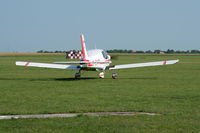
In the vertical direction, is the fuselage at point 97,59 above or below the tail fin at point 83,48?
below

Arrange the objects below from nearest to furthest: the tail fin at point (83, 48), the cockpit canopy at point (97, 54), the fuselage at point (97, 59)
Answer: the fuselage at point (97, 59)
the tail fin at point (83, 48)
the cockpit canopy at point (97, 54)

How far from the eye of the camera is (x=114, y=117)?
36.8 feet

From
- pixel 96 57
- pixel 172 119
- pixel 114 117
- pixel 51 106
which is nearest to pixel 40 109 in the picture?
pixel 51 106

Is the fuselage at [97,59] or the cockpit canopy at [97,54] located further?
the cockpit canopy at [97,54]

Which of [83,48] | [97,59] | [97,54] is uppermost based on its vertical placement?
[83,48]

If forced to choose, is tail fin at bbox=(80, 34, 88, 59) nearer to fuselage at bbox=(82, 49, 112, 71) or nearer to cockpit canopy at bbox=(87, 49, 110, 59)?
fuselage at bbox=(82, 49, 112, 71)

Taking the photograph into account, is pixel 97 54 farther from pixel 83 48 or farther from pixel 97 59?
pixel 83 48

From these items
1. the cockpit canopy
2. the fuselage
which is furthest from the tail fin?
the cockpit canopy

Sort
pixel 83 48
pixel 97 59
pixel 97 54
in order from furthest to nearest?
pixel 97 54
pixel 83 48
pixel 97 59

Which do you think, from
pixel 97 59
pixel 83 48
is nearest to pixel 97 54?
pixel 97 59

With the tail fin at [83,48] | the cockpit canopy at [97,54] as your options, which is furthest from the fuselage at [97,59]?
the tail fin at [83,48]

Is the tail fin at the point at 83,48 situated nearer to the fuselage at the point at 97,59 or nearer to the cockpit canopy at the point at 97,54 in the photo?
the fuselage at the point at 97,59

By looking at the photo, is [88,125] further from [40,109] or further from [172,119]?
[40,109]

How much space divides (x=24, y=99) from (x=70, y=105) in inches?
105
